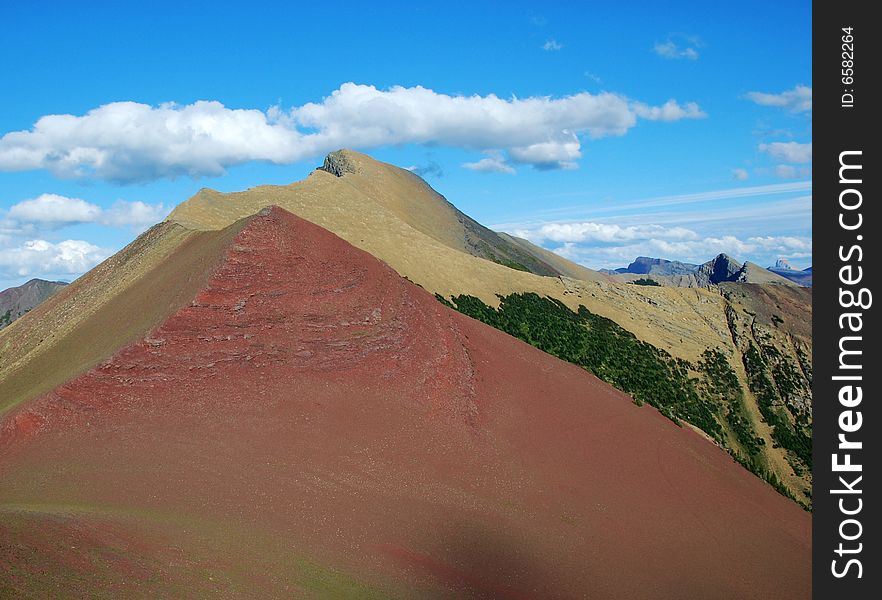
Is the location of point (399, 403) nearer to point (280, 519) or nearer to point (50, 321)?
point (280, 519)

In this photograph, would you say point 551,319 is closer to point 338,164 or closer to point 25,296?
point 338,164

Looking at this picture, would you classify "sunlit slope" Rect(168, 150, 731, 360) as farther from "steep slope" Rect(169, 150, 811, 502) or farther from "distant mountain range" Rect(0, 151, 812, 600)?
"distant mountain range" Rect(0, 151, 812, 600)

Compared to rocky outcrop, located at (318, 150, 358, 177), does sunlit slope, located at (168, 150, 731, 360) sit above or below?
below

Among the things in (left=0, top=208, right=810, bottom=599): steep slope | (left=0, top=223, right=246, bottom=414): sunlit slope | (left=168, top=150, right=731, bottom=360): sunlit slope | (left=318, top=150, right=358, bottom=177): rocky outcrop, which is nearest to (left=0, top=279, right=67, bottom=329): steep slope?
(left=318, top=150, right=358, bottom=177): rocky outcrop

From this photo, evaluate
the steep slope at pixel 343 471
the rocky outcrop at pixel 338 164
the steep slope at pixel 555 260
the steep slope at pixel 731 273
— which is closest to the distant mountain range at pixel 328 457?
the steep slope at pixel 343 471

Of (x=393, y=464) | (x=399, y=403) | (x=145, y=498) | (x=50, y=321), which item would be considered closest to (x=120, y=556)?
(x=145, y=498)

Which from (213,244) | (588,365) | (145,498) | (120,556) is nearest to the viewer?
(120,556)

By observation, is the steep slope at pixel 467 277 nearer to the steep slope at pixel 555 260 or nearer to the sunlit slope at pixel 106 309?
the sunlit slope at pixel 106 309
